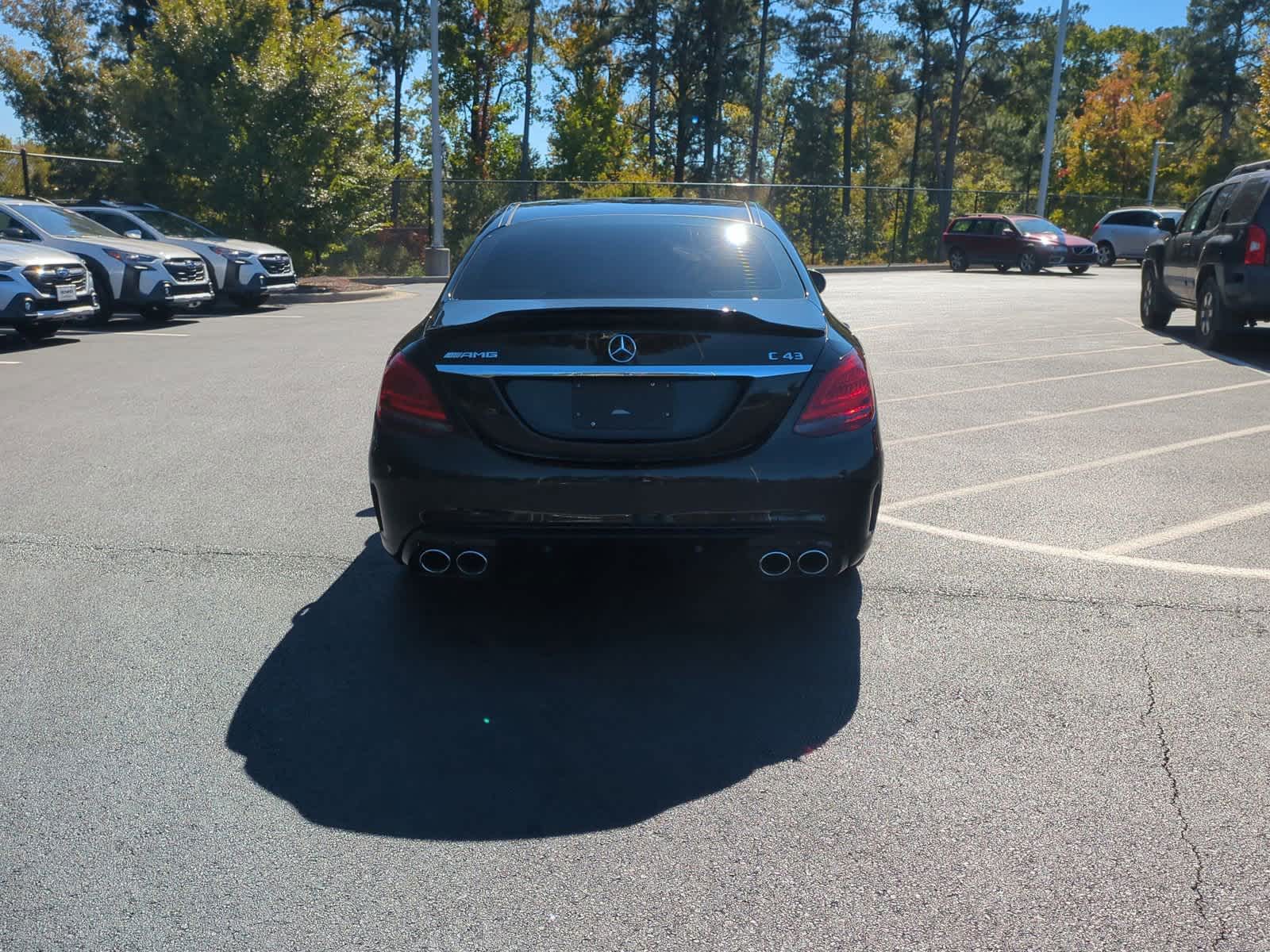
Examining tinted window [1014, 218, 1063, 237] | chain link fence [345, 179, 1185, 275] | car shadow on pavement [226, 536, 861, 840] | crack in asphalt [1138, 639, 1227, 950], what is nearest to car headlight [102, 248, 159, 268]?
car shadow on pavement [226, 536, 861, 840]

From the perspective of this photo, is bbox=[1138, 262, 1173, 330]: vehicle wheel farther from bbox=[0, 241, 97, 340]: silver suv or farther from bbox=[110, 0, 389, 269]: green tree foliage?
bbox=[110, 0, 389, 269]: green tree foliage

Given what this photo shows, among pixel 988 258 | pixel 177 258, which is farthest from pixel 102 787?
pixel 988 258

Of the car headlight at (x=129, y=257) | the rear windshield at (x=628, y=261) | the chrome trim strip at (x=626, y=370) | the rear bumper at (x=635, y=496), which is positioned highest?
the rear windshield at (x=628, y=261)

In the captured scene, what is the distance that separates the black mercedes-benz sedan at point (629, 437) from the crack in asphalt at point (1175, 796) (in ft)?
3.54

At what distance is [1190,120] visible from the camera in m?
67.6

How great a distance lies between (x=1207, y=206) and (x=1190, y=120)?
6077cm

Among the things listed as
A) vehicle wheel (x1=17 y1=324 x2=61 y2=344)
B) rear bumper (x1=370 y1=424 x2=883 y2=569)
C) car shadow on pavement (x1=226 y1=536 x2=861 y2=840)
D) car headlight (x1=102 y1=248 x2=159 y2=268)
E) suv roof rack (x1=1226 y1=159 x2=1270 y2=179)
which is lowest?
vehicle wheel (x1=17 y1=324 x2=61 y2=344)

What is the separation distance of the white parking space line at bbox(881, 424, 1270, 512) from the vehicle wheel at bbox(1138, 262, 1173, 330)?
7.48m

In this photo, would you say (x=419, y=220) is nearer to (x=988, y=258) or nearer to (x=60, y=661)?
(x=988, y=258)

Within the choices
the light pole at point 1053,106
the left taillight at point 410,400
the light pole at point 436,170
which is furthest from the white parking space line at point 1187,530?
the light pole at point 1053,106

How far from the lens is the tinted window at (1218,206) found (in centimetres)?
1369

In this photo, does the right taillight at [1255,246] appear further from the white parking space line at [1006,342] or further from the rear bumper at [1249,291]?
the white parking space line at [1006,342]

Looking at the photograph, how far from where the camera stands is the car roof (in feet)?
17.9

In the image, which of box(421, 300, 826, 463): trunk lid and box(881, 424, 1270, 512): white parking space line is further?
box(881, 424, 1270, 512): white parking space line
